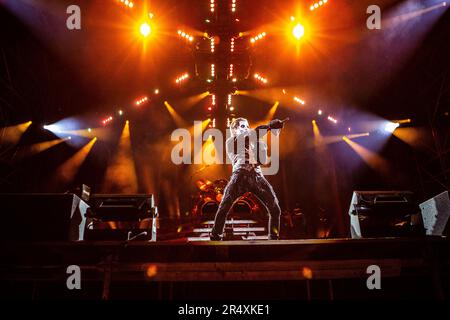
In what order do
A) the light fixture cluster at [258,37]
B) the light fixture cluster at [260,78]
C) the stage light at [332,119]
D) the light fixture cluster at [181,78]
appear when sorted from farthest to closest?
the stage light at [332,119] → the light fixture cluster at [181,78] → the light fixture cluster at [260,78] → the light fixture cluster at [258,37]

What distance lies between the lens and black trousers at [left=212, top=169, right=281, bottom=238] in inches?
170

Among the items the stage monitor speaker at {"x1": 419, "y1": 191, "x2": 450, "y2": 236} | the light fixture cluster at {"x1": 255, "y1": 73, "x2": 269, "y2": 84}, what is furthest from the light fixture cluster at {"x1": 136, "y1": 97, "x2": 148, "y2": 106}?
the stage monitor speaker at {"x1": 419, "y1": 191, "x2": 450, "y2": 236}

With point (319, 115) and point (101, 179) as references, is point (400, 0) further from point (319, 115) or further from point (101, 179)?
point (101, 179)

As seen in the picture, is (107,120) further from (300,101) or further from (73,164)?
(300,101)

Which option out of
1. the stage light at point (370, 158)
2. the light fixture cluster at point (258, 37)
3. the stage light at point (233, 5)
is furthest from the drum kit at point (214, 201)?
the stage light at point (233, 5)

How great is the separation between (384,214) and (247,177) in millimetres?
2023

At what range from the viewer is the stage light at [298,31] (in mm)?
7359

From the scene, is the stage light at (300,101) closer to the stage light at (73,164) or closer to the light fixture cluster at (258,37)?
the light fixture cluster at (258,37)

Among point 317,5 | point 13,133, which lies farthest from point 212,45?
point 13,133

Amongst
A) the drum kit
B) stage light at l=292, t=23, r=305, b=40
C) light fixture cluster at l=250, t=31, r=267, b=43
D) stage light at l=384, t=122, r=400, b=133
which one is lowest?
the drum kit

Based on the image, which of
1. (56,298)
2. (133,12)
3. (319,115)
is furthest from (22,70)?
(319,115)

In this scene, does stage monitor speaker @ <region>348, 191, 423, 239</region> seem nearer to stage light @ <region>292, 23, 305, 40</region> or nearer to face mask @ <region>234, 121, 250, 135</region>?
face mask @ <region>234, 121, 250, 135</region>

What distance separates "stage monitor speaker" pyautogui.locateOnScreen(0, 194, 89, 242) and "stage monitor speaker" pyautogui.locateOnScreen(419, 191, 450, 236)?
4730mm

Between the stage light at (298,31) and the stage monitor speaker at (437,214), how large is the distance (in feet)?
16.6
